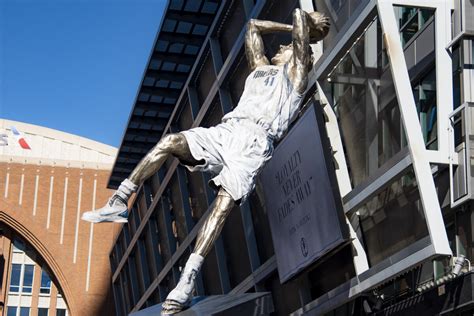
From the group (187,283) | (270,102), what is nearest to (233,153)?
(270,102)

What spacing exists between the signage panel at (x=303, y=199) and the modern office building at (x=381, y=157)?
0.48 feet

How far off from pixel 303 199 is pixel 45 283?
44378 mm

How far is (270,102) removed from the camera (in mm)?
9266

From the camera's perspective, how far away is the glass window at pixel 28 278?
56.3 m

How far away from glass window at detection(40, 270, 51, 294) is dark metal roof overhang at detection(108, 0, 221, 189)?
23.3 metres

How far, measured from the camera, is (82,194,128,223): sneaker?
807 centimetres

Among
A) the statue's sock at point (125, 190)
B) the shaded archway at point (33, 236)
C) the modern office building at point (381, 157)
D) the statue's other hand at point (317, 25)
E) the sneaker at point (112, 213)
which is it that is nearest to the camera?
the sneaker at point (112, 213)

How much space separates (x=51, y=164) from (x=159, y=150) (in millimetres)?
49016

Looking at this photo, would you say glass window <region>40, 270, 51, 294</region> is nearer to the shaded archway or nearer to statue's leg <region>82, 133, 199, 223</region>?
the shaded archway

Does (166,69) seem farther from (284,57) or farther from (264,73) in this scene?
(264,73)

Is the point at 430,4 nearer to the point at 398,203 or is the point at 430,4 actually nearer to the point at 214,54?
the point at 398,203

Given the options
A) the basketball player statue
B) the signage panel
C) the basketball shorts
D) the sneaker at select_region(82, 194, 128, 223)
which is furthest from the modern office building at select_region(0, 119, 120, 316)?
the sneaker at select_region(82, 194, 128, 223)

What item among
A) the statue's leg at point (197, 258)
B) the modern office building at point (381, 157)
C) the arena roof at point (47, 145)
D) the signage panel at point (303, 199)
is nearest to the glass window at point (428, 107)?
the modern office building at point (381, 157)

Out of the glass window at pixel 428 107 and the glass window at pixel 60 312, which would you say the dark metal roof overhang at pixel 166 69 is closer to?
the glass window at pixel 428 107
